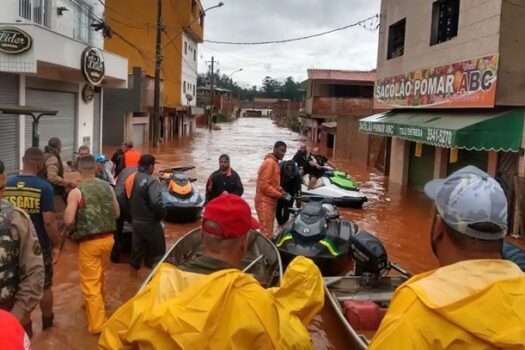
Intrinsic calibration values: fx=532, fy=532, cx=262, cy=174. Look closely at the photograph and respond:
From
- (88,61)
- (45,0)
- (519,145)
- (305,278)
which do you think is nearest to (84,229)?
(305,278)

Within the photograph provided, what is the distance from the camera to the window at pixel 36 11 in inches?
590

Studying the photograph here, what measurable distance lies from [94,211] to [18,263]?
6.69ft

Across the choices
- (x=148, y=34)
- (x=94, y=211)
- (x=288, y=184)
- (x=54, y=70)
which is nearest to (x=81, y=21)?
(x=54, y=70)

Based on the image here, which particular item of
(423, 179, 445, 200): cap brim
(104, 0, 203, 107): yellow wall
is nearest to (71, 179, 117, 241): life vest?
(423, 179, 445, 200): cap brim

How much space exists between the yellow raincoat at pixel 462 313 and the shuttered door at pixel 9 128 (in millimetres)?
14316

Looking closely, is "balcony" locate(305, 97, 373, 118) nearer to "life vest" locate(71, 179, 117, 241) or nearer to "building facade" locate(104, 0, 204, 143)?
"building facade" locate(104, 0, 204, 143)

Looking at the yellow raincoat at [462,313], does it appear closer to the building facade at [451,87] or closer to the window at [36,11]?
the building facade at [451,87]

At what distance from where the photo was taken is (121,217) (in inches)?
312

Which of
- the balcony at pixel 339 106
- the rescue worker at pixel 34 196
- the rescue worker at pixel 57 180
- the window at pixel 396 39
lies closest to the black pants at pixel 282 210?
the rescue worker at pixel 57 180

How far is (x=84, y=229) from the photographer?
5.41 meters

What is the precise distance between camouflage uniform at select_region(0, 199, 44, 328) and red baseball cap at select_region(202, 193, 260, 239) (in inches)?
57.2

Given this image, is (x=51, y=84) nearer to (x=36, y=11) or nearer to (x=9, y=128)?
(x=36, y=11)

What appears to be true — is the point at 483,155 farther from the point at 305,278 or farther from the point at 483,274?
the point at 483,274

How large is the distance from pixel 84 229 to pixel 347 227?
14.1 ft
